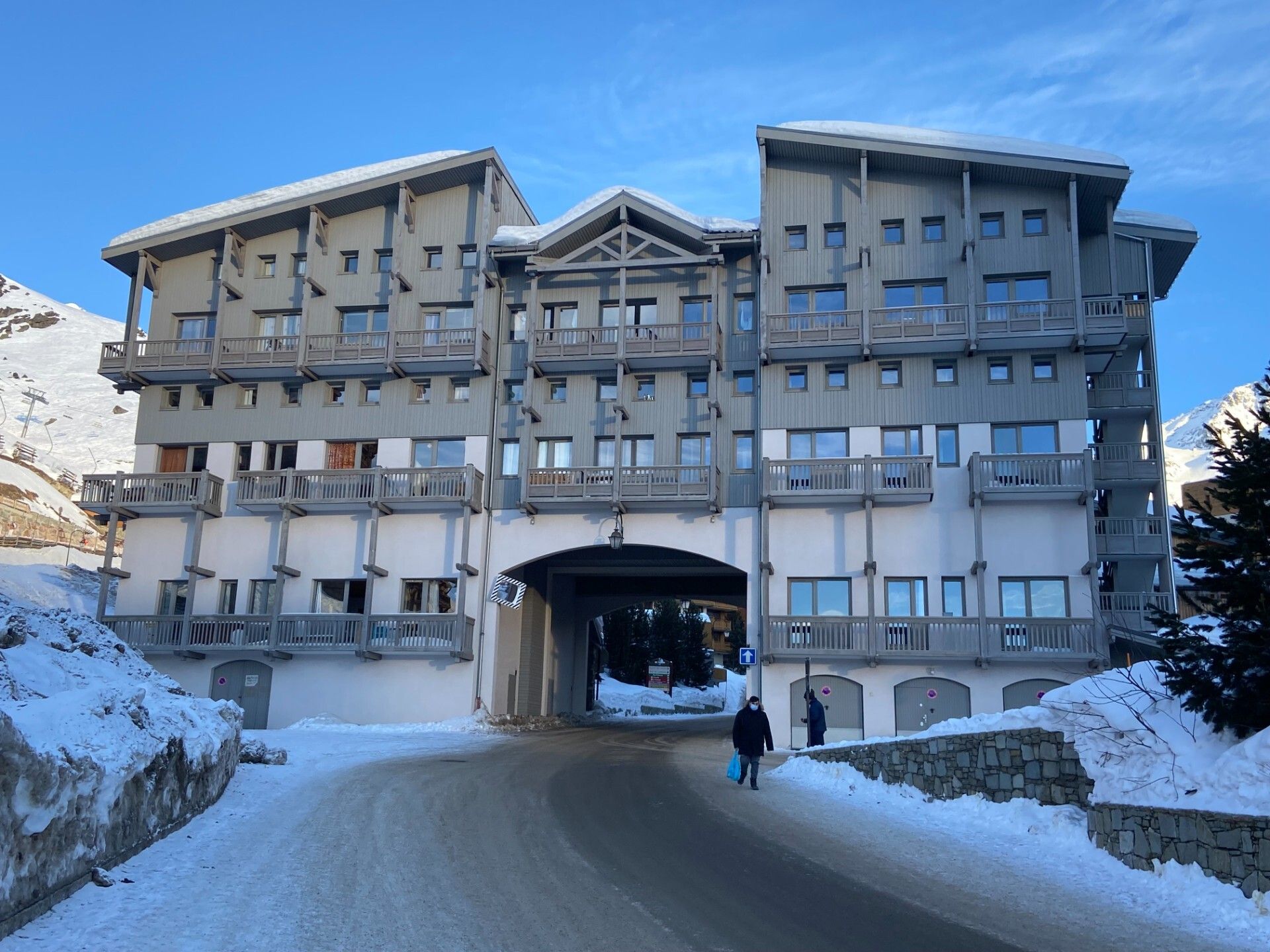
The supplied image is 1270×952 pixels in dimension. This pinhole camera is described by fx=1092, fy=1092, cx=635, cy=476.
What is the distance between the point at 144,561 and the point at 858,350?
86.7 ft

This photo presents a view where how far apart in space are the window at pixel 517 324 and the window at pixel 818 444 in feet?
34.2

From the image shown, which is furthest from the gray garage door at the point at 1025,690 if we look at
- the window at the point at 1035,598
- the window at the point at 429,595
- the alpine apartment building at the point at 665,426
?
the window at the point at 429,595

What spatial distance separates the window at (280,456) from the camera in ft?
129

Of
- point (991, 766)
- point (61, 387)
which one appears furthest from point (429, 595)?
point (61, 387)

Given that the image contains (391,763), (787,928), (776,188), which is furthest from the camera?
(776,188)

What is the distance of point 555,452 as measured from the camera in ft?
123

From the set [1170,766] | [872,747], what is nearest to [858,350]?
[872,747]

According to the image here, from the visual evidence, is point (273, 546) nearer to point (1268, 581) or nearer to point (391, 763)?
point (391, 763)

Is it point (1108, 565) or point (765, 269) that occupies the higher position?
point (765, 269)

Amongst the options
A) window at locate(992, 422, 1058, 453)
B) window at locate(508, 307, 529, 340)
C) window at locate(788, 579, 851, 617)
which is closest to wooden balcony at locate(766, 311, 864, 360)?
window at locate(992, 422, 1058, 453)

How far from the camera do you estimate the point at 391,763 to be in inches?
854

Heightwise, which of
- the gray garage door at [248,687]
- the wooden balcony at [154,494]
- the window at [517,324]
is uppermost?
the window at [517,324]

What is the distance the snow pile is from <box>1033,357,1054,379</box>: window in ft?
94.0

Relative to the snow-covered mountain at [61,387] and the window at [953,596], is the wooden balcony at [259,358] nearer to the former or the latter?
the window at [953,596]
